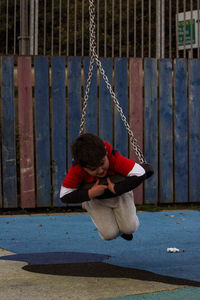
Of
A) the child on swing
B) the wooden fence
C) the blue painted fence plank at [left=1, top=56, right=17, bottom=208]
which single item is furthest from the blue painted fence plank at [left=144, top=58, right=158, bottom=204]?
the child on swing

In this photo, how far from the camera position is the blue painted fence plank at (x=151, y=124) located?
7988 millimetres

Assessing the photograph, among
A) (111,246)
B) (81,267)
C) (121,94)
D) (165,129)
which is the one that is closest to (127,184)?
(81,267)

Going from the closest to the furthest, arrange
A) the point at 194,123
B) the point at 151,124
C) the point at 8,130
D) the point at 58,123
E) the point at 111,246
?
1. the point at 111,246
2. the point at 8,130
3. the point at 58,123
4. the point at 151,124
5. the point at 194,123

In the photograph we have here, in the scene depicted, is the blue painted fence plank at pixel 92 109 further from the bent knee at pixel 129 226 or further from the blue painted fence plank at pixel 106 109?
the bent knee at pixel 129 226

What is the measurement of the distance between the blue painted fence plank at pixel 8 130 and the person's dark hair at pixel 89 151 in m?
3.81

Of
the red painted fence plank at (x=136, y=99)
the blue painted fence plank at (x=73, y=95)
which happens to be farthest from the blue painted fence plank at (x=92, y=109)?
the red painted fence plank at (x=136, y=99)

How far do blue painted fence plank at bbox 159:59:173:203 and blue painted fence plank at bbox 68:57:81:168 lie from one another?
1159 mm

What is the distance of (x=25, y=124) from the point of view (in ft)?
25.0

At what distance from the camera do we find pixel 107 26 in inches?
372

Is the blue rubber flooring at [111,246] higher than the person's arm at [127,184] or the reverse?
the reverse

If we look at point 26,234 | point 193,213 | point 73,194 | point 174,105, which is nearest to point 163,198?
point 193,213

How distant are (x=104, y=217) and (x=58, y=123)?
11.1ft

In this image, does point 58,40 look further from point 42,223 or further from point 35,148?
point 42,223

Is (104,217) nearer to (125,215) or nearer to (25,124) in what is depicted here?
(125,215)
